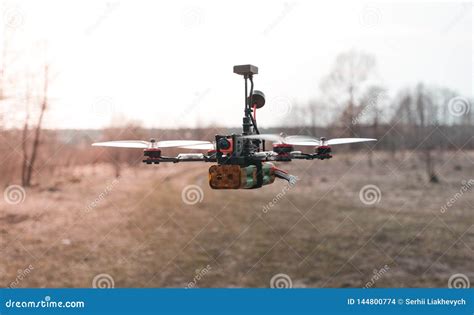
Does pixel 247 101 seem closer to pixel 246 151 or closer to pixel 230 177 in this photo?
pixel 246 151

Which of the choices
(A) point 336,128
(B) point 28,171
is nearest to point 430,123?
(A) point 336,128

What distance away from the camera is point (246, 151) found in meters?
8.79

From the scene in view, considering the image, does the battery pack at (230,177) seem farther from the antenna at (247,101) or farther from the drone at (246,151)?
the antenna at (247,101)

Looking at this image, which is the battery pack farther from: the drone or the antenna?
the antenna

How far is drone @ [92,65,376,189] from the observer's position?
8305mm

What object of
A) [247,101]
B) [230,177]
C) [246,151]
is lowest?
[230,177]

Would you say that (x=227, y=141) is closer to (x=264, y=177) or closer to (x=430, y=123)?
→ (x=264, y=177)

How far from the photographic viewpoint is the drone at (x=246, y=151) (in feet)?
27.2

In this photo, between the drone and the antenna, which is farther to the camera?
the antenna

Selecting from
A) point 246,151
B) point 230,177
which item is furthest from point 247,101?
point 230,177

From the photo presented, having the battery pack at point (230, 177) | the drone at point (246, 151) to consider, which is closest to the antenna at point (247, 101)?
the drone at point (246, 151)

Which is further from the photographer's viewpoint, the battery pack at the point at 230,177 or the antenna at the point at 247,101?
the antenna at the point at 247,101

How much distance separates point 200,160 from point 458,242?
15.7m

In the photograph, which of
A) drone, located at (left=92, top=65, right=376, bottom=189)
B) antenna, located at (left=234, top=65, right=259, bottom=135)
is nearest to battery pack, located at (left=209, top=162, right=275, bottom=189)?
drone, located at (left=92, top=65, right=376, bottom=189)
